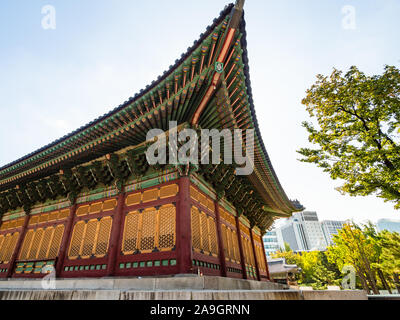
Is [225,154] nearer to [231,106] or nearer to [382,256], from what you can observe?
[231,106]

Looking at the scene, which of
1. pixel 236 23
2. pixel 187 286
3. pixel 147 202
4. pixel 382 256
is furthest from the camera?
pixel 382 256

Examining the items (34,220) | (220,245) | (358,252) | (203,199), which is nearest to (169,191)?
(203,199)

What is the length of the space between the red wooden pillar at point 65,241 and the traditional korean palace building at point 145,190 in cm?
4

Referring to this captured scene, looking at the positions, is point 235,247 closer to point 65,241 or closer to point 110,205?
point 110,205

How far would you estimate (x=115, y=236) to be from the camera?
8.01 m

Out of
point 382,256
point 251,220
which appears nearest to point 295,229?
point 382,256

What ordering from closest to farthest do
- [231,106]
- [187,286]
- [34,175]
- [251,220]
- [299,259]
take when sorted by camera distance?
1. [187,286]
2. [231,106]
3. [34,175]
4. [251,220]
5. [299,259]

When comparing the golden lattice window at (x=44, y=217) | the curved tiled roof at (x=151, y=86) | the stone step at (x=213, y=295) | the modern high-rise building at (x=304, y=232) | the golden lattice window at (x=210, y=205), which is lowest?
the stone step at (x=213, y=295)

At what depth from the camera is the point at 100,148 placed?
27.5 ft

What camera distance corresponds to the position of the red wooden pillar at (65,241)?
8.84 meters

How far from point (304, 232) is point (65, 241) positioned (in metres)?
161

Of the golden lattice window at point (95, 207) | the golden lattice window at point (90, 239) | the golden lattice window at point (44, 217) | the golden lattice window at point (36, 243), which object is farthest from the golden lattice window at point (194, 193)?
the golden lattice window at point (36, 243)

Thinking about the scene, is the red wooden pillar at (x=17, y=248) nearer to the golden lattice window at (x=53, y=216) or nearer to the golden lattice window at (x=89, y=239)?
the golden lattice window at (x=53, y=216)

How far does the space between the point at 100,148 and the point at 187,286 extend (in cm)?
597
